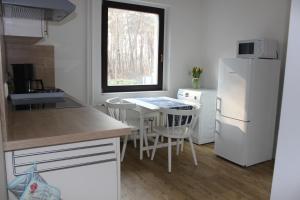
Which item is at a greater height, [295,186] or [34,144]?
[34,144]

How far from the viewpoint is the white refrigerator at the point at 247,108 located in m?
2.99

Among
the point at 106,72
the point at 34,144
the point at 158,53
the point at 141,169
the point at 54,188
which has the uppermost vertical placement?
the point at 158,53

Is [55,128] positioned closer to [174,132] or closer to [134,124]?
[174,132]

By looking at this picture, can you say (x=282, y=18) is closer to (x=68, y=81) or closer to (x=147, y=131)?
(x=147, y=131)

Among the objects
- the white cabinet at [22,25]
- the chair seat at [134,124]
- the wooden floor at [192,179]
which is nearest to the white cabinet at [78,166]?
the wooden floor at [192,179]

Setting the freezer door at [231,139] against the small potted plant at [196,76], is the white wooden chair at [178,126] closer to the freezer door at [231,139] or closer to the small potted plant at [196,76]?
the freezer door at [231,139]

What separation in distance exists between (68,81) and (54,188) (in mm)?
2393

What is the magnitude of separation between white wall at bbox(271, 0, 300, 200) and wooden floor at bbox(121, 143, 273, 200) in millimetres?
838

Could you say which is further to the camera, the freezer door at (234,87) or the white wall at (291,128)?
the freezer door at (234,87)

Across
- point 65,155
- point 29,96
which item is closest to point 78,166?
point 65,155

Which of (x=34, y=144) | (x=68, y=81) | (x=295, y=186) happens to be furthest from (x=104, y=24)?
(x=295, y=186)

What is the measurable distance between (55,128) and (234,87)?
7.71 ft

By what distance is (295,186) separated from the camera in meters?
1.62

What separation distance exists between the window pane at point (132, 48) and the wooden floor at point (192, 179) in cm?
125
